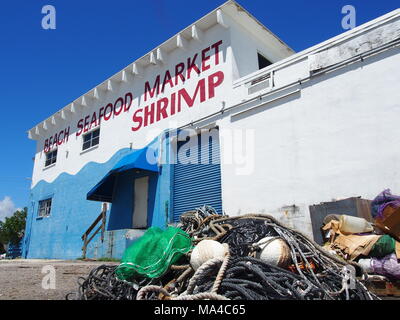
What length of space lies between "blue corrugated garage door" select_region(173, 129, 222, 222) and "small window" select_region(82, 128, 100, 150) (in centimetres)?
615

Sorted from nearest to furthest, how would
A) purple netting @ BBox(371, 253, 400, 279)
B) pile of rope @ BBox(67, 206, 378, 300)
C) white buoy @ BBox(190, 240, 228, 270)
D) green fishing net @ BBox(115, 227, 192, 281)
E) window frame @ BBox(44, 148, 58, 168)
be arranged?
pile of rope @ BBox(67, 206, 378, 300) < white buoy @ BBox(190, 240, 228, 270) < purple netting @ BBox(371, 253, 400, 279) < green fishing net @ BBox(115, 227, 192, 281) < window frame @ BBox(44, 148, 58, 168)

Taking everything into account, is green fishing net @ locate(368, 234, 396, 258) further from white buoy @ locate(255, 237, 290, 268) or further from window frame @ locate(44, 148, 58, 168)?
window frame @ locate(44, 148, 58, 168)

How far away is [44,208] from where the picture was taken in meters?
18.0

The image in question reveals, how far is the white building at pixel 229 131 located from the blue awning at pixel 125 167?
2.2 inches

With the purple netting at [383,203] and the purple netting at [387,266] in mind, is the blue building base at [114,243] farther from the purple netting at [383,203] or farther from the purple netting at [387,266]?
the purple netting at [387,266]

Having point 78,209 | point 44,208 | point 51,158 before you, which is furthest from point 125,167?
point 51,158

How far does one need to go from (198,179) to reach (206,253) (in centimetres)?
680

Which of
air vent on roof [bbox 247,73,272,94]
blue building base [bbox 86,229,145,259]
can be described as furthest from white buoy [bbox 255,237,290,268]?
blue building base [bbox 86,229,145,259]

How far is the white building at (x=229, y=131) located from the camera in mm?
7043

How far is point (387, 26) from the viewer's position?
22.8 ft

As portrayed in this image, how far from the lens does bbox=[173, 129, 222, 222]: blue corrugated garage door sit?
998cm

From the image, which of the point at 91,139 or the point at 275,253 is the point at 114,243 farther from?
the point at 275,253

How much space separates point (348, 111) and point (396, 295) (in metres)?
4.69
